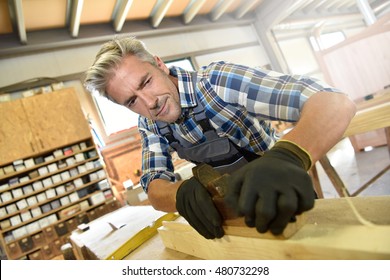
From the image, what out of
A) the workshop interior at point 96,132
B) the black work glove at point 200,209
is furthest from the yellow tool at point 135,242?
the black work glove at point 200,209

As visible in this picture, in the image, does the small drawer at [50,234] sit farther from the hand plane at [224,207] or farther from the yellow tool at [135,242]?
the hand plane at [224,207]

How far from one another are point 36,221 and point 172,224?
3682 mm

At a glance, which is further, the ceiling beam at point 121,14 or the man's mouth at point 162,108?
the ceiling beam at point 121,14

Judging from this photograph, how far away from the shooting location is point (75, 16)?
4383 mm

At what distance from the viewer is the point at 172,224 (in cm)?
96

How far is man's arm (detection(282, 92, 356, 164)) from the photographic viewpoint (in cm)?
73

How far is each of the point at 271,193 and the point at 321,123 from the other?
0.35 m

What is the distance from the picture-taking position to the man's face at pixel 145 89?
1.17 metres

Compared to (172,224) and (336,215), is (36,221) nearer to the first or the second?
(172,224)

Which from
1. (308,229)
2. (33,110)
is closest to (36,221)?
(33,110)

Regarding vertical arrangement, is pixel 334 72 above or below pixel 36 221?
above

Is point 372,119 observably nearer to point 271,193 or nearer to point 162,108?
point 162,108

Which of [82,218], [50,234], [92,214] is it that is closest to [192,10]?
[92,214]

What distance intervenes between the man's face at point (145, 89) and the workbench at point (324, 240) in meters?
0.53
